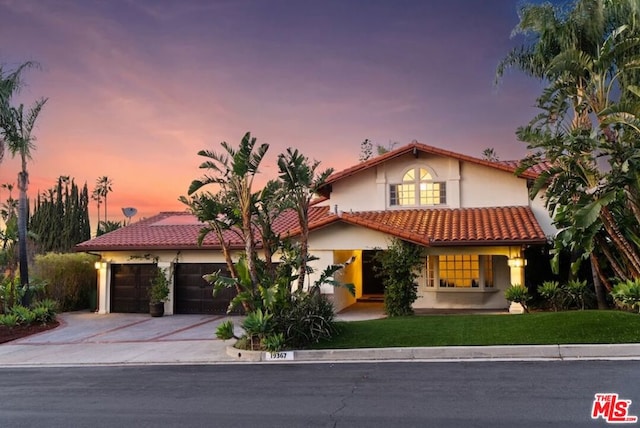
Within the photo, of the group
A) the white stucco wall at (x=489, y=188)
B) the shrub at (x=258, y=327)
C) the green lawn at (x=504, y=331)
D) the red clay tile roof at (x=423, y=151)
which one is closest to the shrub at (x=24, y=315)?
the shrub at (x=258, y=327)

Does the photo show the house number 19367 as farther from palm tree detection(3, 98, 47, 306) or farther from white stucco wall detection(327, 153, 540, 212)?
palm tree detection(3, 98, 47, 306)

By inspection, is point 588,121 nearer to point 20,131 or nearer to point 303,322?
point 303,322

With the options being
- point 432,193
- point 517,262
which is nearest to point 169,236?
point 432,193

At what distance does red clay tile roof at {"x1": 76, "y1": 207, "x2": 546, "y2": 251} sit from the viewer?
16531 mm

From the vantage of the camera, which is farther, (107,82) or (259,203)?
(107,82)

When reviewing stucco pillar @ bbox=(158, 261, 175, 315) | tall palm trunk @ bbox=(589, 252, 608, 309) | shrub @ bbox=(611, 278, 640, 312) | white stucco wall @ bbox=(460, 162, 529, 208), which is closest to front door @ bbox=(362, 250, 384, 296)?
white stucco wall @ bbox=(460, 162, 529, 208)

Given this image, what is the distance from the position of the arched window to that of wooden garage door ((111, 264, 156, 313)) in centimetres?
1029

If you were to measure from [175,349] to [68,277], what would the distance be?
1164cm

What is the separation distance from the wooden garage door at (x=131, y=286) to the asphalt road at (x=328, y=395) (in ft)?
35.0

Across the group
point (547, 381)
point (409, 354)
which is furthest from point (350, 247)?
point (547, 381)

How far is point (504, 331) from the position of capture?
11.9 meters

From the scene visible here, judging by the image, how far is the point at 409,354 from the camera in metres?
10.7

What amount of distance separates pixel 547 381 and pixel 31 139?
18.2m

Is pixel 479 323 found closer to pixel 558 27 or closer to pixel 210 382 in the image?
pixel 210 382
